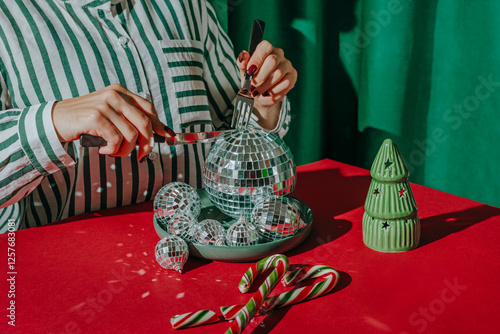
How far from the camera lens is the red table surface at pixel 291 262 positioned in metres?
0.61

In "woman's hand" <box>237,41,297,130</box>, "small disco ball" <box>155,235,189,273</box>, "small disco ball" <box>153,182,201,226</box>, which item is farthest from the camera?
"woman's hand" <box>237,41,297,130</box>

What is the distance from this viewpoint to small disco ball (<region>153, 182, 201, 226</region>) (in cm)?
81

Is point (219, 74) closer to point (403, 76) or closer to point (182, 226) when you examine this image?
point (182, 226)

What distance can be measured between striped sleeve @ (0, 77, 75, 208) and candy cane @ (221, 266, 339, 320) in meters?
0.46

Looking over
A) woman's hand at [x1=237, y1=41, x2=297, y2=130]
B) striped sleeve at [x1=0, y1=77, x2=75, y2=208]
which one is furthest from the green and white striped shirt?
woman's hand at [x1=237, y1=41, x2=297, y2=130]

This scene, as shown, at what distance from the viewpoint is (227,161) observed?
800 mm

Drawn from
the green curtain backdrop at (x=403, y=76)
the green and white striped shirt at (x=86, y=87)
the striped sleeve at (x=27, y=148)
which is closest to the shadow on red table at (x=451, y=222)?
the green and white striped shirt at (x=86, y=87)

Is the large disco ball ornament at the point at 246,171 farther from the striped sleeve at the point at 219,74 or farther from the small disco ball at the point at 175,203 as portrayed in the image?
the striped sleeve at the point at 219,74

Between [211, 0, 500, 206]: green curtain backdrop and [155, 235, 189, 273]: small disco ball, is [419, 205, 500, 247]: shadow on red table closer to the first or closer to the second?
[155, 235, 189, 273]: small disco ball

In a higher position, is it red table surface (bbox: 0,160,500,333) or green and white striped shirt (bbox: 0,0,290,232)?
green and white striped shirt (bbox: 0,0,290,232)

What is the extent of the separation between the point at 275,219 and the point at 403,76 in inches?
49.9

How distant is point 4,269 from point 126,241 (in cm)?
20

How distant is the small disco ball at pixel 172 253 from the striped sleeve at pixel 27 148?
0.92 ft

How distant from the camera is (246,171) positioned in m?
0.79
